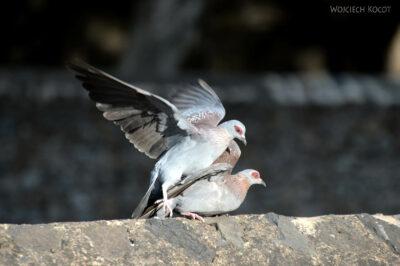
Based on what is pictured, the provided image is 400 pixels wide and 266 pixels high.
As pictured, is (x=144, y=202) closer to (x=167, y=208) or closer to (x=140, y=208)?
(x=140, y=208)

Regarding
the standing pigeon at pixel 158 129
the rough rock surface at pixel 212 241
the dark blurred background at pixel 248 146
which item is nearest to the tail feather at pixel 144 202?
the standing pigeon at pixel 158 129

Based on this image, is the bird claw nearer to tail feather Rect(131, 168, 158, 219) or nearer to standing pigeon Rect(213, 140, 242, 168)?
tail feather Rect(131, 168, 158, 219)

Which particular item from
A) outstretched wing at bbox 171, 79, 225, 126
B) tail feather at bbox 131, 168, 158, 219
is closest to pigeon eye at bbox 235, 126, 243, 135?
outstretched wing at bbox 171, 79, 225, 126

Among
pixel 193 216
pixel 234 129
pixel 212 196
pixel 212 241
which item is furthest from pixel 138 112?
pixel 212 241

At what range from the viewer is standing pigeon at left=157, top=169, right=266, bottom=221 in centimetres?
468

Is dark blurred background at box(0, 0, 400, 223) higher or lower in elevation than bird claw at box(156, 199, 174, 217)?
lower

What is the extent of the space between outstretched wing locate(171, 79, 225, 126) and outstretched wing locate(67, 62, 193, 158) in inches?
14.1

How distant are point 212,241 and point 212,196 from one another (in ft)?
2.16

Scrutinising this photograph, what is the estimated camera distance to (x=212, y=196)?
475 centimetres

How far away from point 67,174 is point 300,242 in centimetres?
760

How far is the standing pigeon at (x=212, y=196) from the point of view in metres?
4.68

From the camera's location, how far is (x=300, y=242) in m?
4.26

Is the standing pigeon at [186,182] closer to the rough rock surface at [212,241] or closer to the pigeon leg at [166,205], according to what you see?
the pigeon leg at [166,205]

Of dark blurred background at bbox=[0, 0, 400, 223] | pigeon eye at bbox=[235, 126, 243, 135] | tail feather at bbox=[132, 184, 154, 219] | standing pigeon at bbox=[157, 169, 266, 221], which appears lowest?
dark blurred background at bbox=[0, 0, 400, 223]
